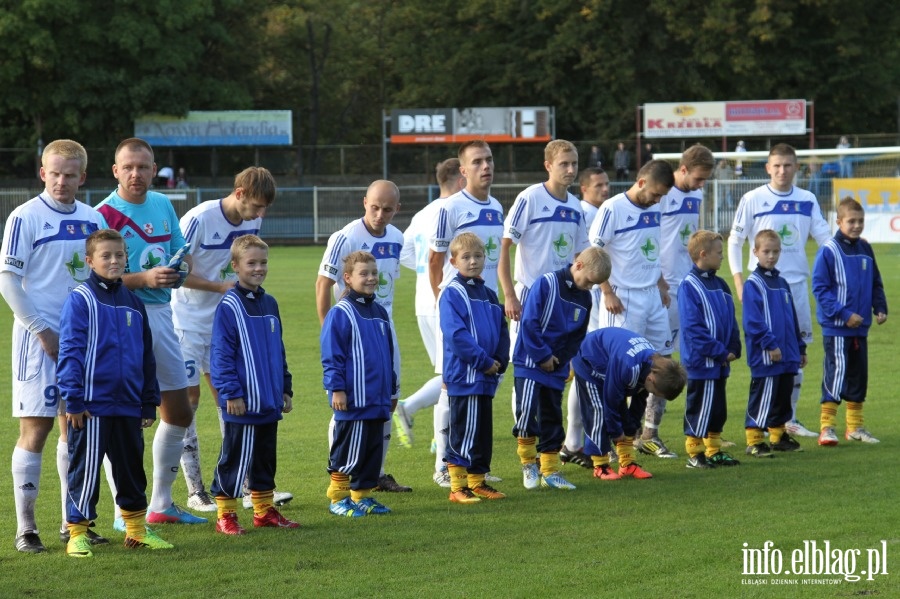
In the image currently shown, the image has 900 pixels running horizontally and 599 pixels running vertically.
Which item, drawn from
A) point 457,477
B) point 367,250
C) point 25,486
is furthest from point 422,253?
point 25,486

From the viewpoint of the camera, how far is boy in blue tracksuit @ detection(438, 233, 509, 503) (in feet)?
24.2

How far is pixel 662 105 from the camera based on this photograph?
144ft

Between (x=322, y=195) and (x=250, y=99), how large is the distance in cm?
1200

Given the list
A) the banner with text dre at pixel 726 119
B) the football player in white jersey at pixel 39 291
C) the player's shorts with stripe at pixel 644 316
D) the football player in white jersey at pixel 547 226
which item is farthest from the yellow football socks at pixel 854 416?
the banner with text dre at pixel 726 119

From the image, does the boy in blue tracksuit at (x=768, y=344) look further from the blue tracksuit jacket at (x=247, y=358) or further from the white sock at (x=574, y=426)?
the blue tracksuit jacket at (x=247, y=358)

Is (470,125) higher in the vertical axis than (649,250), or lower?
higher

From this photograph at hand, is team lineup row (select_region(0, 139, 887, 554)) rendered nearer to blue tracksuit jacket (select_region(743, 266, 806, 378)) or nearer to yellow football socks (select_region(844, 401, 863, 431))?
yellow football socks (select_region(844, 401, 863, 431))

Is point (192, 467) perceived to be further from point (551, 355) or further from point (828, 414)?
point (828, 414)

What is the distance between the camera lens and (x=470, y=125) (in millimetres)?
45062

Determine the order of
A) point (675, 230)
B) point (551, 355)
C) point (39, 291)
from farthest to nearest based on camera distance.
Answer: point (675, 230) < point (551, 355) < point (39, 291)

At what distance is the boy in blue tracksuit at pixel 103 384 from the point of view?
6.03 meters

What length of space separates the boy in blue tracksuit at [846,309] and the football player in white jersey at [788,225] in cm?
25

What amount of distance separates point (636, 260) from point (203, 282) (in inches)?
130

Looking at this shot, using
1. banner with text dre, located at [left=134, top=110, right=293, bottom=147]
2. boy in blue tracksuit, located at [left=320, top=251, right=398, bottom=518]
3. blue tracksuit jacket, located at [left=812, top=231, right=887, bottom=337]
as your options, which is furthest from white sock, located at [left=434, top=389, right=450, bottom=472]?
banner with text dre, located at [left=134, top=110, right=293, bottom=147]
